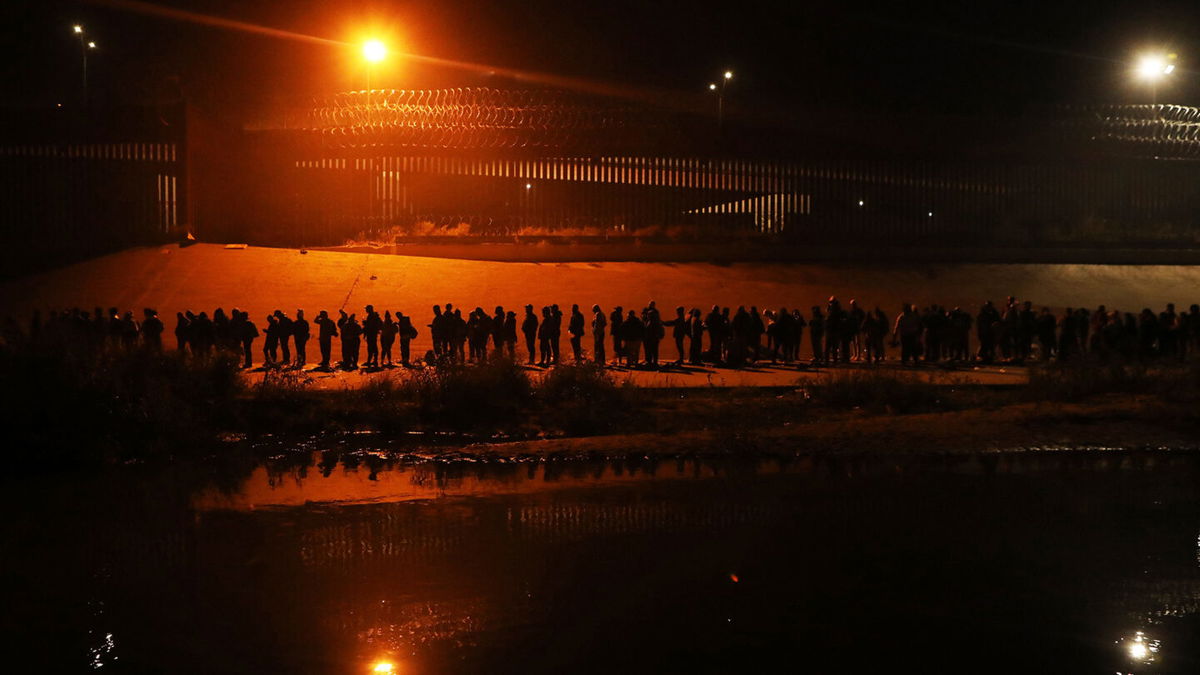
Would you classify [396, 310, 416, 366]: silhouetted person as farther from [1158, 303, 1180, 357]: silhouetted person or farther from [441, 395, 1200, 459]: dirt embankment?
[1158, 303, 1180, 357]: silhouetted person

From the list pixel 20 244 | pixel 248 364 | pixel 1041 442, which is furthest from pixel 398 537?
pixel 20 244

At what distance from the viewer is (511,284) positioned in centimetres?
2638

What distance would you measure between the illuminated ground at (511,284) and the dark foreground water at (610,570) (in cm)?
1172

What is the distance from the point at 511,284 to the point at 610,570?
18.0 meters

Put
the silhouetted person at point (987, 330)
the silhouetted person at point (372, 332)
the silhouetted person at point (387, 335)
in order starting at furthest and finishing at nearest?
the silhouetted person at point (987, 330) → the silhouetted person at point (387, 335) → the silhouetted person at point (372, 332)

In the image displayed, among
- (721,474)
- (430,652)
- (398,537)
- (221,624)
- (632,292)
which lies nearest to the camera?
(430,652)

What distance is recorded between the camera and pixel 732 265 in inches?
1143

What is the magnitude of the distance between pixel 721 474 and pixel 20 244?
971 inches

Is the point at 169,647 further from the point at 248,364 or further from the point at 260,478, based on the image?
the point at 248,364

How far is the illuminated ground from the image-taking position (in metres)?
25.3

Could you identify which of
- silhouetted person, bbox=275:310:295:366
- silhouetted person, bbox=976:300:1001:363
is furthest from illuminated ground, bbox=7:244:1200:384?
silhouetted person, bbox=976:300:1001:363

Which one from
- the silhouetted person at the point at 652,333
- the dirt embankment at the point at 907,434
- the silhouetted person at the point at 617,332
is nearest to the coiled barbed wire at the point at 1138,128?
the silhouetted person at the point at 652,333

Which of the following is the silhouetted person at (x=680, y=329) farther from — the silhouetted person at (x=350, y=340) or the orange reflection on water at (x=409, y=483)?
the orange reflection on water at (x=409, y=483)

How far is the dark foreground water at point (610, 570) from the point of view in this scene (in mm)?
7066
